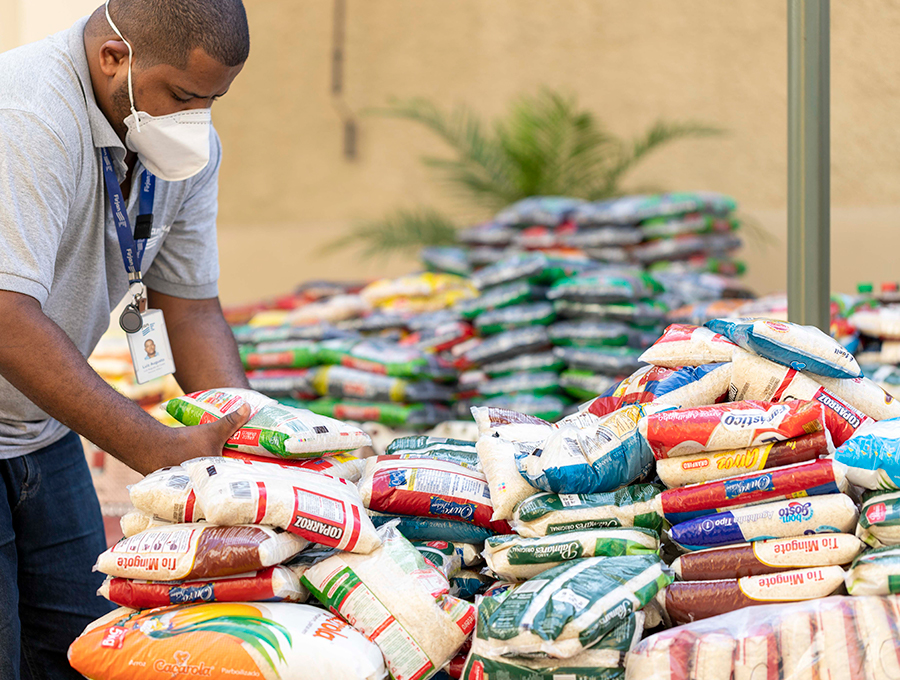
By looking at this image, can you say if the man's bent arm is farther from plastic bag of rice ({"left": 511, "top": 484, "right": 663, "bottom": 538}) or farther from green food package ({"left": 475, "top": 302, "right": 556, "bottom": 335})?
green food package ({"left": 475, "top": 302, "right": 556, "bottom": 335})

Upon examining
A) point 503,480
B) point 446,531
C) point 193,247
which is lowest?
point 446,531

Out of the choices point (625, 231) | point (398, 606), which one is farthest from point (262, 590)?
point (625, 231)

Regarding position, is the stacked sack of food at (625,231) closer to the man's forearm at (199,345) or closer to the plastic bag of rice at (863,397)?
the man's forearm at (199,345)

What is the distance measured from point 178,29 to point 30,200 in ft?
1.32

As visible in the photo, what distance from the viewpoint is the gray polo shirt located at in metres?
1.49

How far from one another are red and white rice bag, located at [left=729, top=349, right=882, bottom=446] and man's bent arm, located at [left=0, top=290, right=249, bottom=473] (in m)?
0.97

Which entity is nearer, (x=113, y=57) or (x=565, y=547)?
(x=565, y=547)

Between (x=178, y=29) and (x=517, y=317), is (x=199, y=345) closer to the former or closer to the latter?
(x=178, y=29)

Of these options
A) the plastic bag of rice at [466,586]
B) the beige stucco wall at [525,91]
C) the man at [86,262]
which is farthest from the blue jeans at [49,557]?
the beige stucco wall at [525,91]

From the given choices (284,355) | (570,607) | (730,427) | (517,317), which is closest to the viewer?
(570,607)

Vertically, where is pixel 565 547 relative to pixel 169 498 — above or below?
below

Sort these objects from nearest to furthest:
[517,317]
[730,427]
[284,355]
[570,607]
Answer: [570,607] < [730,427] < [517,317] < [284,355]

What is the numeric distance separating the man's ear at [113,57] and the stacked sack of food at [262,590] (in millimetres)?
763

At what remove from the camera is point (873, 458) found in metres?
1.36
